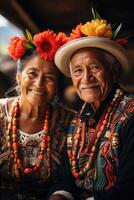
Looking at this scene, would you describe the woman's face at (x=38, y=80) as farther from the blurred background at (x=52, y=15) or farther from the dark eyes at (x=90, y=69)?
the blurred background at (x=52, y=15)

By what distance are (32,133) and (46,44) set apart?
2.70ft

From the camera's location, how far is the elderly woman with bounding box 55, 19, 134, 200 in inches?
123

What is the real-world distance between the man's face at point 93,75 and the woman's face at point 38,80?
438mm

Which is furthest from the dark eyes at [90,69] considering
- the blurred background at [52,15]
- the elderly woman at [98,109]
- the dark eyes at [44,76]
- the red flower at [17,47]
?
the blurred background at [52,15]

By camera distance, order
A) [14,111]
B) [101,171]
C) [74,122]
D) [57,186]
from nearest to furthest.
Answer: [101,171], [57,186], [74,122], [14,111]

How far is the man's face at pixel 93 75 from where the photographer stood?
10.9 ft

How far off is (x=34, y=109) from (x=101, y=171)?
3.43 feet

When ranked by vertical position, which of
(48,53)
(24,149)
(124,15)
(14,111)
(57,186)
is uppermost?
(124,15)

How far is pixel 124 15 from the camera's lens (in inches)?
193

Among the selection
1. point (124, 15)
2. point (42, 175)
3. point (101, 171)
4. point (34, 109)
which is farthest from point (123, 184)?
point (124, 15)

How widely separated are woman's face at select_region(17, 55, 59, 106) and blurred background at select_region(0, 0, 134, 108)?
73 centimetres

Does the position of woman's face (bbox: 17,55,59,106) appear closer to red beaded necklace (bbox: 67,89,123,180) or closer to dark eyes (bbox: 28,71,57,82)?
dark eyes (bbox: 28,71,57,82)

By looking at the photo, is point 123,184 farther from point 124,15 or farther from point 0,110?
point 124,15

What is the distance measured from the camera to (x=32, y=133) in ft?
12.7
